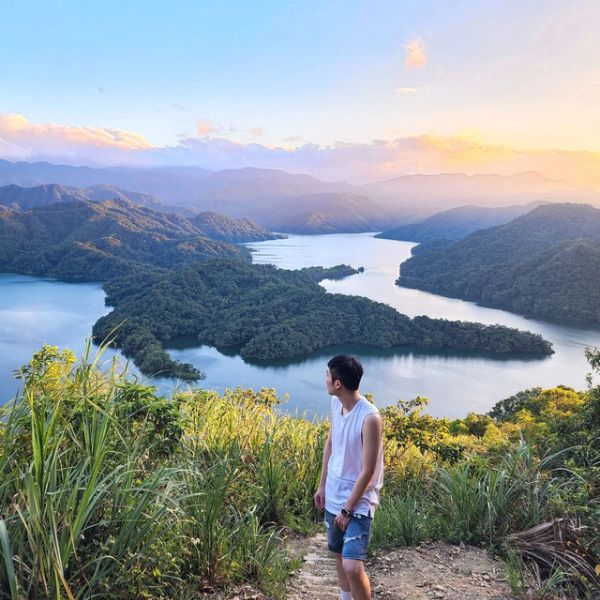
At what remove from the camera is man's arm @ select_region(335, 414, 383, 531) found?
1.75 m

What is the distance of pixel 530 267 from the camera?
61.8 metres

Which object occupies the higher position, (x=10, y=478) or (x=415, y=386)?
(x=10, y=478)

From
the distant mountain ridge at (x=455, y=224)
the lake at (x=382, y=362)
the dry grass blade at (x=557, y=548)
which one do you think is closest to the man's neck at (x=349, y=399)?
the dry grass blade at (x=557, y=548)

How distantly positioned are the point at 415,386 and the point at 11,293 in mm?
53315

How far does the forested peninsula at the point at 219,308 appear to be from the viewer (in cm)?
4144

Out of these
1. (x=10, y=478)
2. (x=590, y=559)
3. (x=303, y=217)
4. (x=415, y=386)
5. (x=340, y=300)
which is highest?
(x=303, y=217)

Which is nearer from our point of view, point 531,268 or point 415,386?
point 415,386

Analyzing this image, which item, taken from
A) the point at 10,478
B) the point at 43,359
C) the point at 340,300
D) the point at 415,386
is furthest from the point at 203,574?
the point at 340,300

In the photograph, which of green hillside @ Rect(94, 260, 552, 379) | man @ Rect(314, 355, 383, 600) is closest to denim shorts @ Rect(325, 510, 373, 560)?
man @ Rect(314, 355, 383, 600)

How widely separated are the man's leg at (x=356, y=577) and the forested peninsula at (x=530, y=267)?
58.1m

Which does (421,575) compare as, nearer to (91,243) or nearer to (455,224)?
Result: (91,243)

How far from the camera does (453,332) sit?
4381cm

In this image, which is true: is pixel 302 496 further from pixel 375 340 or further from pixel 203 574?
pixel 375 340

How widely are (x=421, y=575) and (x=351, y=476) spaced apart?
80 centimetres
